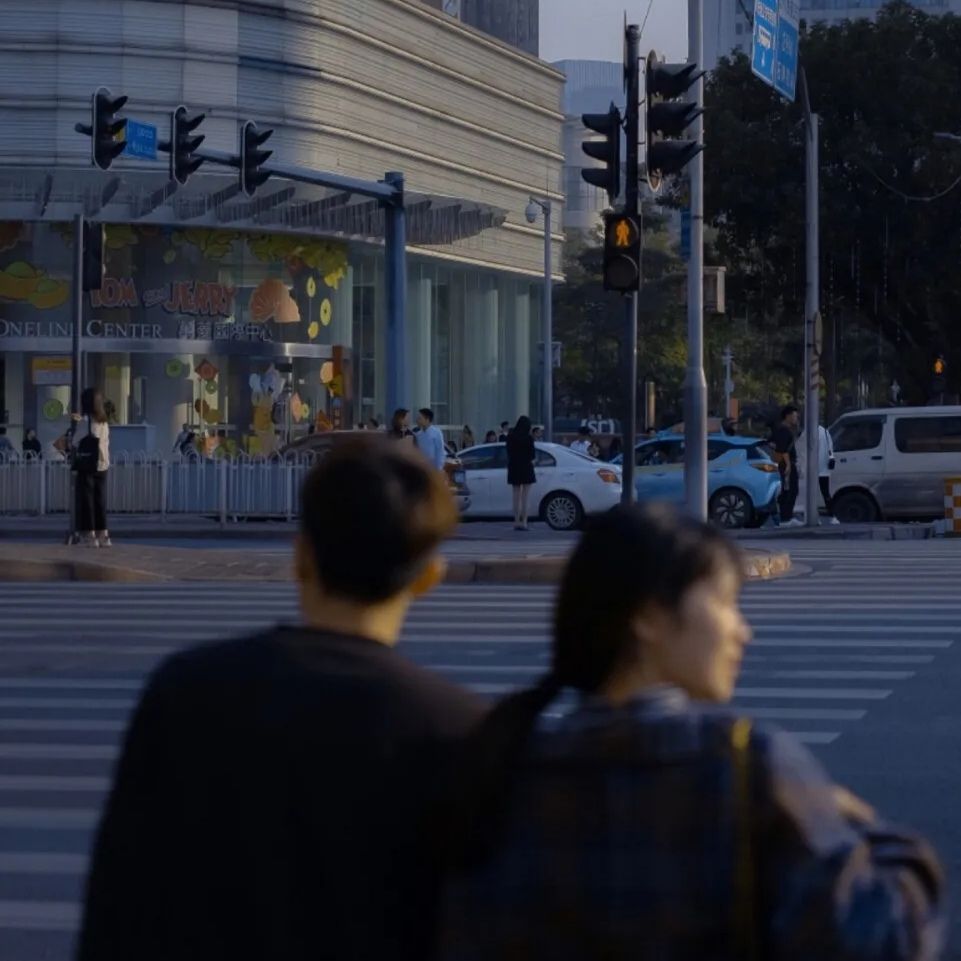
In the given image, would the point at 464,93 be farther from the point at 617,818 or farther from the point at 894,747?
the point at 617,818

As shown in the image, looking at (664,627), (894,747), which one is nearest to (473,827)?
(664,627)

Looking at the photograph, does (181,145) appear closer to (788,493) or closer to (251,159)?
Answer: (251,159)

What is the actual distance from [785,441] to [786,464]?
13.6 inches

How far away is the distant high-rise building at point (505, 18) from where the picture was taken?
63.2m

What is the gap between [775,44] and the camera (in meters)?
26.7

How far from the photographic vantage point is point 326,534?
2.85 m

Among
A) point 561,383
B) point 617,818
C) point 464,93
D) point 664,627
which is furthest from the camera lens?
point 561,383

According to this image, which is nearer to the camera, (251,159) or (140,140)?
(140,140)

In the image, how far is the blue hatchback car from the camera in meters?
31.3

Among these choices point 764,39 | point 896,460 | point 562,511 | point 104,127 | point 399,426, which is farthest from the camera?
point 896,460

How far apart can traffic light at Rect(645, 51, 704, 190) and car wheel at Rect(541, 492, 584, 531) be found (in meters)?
12.5

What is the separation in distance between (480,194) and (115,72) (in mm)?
15389

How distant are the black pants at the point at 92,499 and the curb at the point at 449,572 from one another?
2345 mm

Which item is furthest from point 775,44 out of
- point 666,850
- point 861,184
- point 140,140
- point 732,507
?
point 666,850
